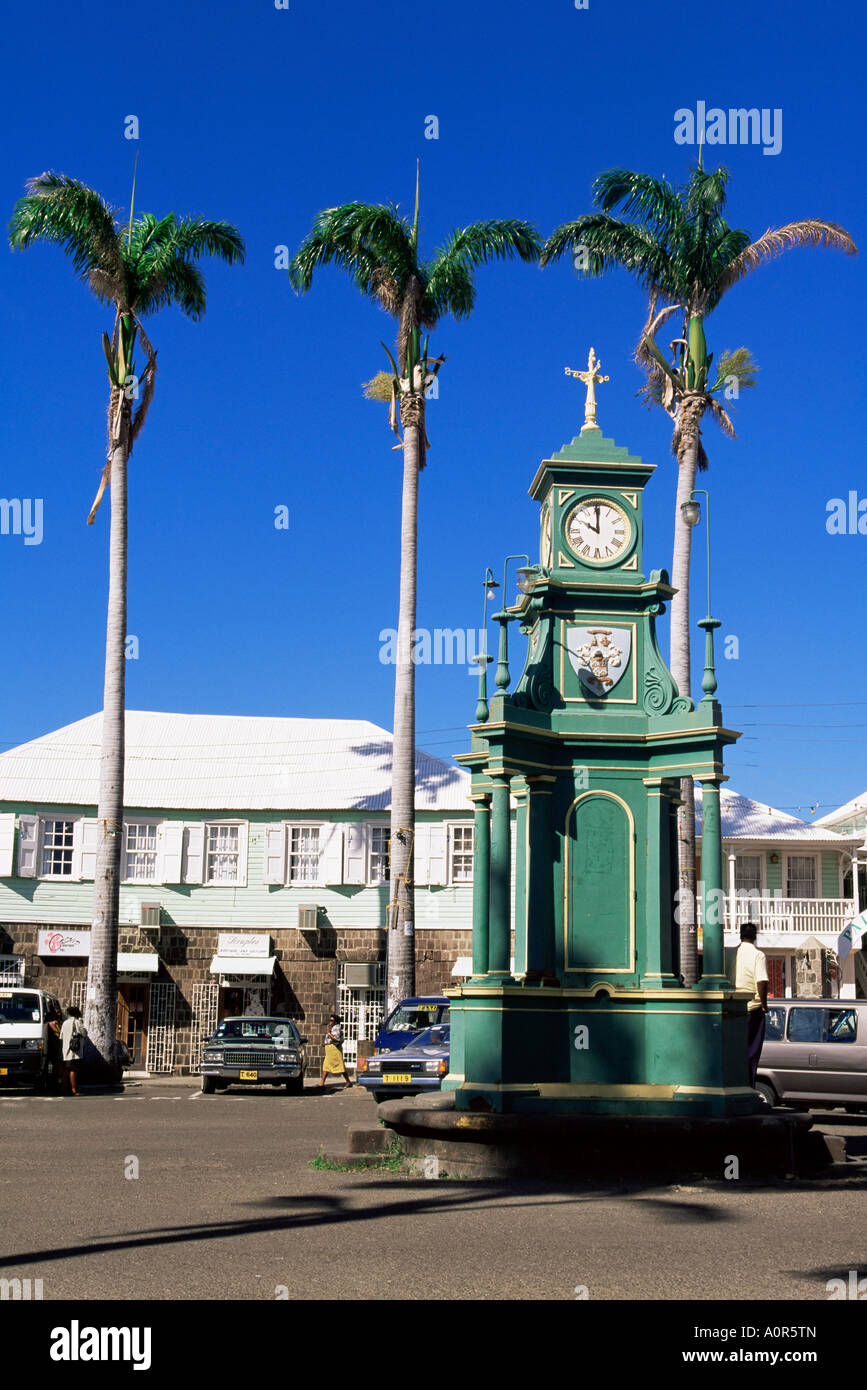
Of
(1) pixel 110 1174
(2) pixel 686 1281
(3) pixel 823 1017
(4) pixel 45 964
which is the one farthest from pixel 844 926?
(2) pixel 686 1281

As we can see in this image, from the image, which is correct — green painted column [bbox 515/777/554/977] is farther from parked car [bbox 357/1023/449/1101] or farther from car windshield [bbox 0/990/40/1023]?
car windshield [bbox 0/990/40/1023]

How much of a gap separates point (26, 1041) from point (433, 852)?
43.1 ft

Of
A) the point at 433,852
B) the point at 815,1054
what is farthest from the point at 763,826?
the point at 815,1054

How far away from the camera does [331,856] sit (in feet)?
119

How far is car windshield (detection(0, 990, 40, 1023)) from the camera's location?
26.4 metres

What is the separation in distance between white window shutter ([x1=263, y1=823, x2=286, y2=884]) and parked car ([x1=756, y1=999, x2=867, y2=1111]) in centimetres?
1808

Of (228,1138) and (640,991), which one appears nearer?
(640,991)

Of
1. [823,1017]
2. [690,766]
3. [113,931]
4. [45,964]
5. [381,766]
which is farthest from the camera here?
[381,766]

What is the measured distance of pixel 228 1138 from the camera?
55.3ft

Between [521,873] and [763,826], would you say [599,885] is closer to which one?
[521,873]

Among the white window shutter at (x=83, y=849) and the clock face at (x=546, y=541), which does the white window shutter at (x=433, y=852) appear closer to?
the white window shutter at (x=83, y=849)
